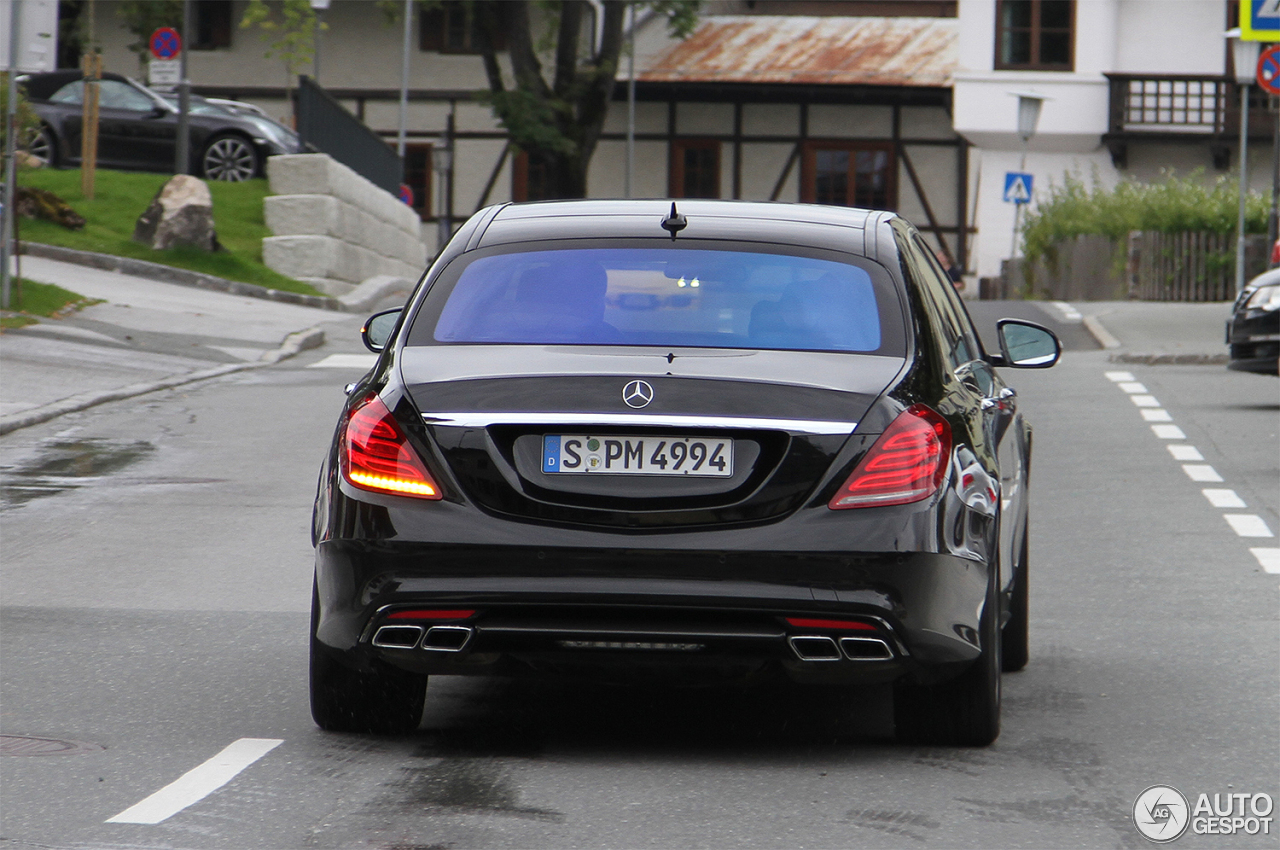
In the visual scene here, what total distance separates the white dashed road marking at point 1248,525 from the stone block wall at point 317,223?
1769 centimetres

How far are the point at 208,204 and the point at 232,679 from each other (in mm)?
19833

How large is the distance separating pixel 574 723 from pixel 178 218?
2071cm

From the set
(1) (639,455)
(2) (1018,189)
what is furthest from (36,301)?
(2) (1018,189)

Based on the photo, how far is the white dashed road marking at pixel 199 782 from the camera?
4.86 m

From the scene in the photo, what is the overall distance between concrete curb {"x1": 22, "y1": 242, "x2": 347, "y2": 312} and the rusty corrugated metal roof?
2535cm

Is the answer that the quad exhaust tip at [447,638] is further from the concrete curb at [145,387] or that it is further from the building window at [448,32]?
the building window at [448,32]

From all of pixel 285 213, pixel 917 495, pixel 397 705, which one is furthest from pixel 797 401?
pixel 285 213

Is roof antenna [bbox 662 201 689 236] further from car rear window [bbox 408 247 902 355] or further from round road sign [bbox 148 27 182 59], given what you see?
round road sign [bbox 148 27 182 59]

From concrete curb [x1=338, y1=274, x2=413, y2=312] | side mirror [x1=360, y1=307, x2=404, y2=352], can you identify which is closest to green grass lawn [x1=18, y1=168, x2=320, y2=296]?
concrete curb [x1=338, y1=274, x2=413, y2=312]

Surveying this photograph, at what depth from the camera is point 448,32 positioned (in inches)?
1973

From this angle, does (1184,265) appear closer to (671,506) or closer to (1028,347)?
(1028,347)

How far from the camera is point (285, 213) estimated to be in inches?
1092

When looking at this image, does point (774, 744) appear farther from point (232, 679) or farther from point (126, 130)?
point (126, 130)

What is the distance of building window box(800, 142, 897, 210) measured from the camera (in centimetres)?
5066
